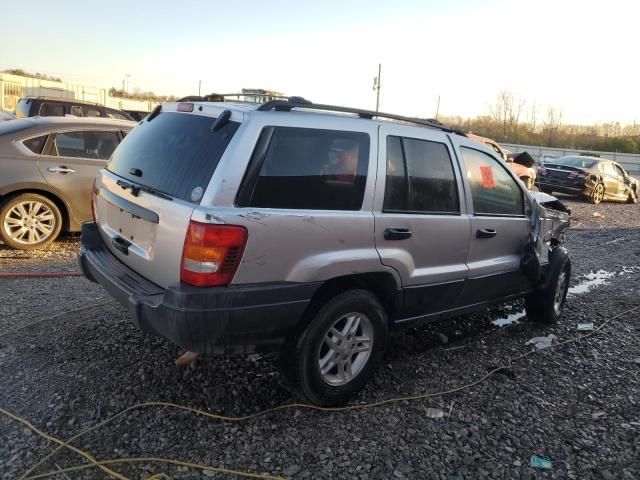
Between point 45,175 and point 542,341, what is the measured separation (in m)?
5.76

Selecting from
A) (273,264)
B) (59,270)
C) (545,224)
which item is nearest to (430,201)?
(273,264)

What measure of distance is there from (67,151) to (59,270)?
1.66 m

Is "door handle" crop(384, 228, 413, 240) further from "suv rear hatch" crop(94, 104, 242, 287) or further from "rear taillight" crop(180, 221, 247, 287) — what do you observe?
"suv rear hatch" crop(94, 104, 242, 287)

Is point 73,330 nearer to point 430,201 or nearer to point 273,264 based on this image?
point 273,264

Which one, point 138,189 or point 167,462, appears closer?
point 167,462

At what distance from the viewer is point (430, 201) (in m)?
3.76

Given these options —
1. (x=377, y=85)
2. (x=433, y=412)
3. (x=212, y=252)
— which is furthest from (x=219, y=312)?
(x=377, y=85)

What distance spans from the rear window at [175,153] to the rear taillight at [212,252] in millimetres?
230

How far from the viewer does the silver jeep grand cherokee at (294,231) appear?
2826 millimetres

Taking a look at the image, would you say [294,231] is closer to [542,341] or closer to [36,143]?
[542,341]

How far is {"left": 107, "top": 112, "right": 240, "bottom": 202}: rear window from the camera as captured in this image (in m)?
2.97

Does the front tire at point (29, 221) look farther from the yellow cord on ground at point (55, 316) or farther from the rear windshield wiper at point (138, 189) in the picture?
the rear windshield wiper at point (138, 189)

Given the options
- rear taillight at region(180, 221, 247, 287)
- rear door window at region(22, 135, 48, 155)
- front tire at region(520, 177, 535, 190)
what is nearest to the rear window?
rear taillight at region(180, 221, 247, 287)

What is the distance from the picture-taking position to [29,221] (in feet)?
20.9
